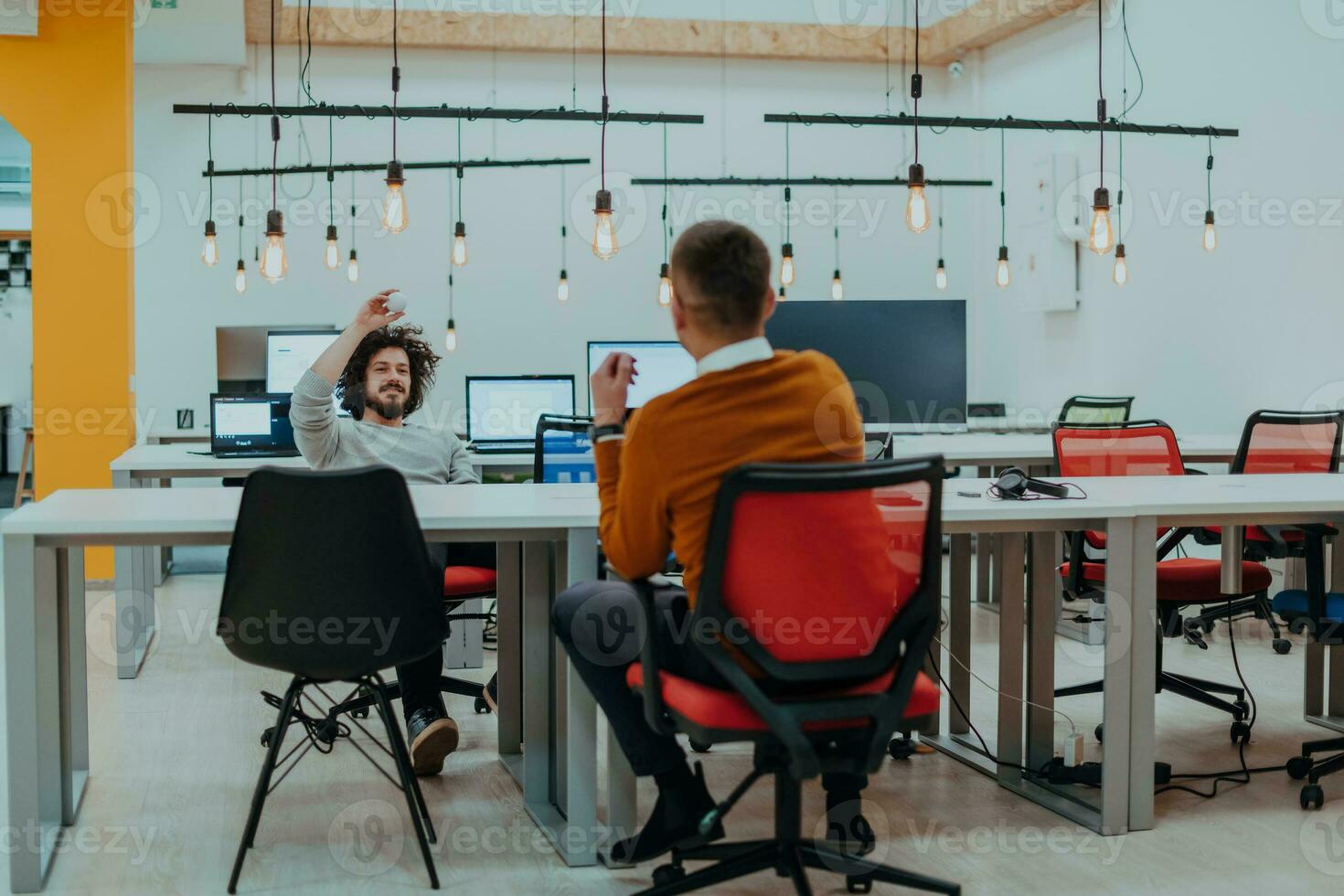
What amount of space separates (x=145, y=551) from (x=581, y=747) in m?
3.01

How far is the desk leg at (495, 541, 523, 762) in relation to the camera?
329 centimetres

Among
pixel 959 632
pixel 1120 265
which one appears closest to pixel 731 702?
pixel 959 632

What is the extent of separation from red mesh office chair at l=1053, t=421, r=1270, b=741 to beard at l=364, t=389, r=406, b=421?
2090 mm

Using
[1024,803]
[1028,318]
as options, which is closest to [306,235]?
[1028,318]

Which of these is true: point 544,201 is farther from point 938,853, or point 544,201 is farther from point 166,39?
point 938,853

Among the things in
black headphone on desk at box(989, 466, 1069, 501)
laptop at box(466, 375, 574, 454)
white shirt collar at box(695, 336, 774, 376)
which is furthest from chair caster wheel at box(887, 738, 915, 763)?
laptop at box(466, 375, 574, 454)

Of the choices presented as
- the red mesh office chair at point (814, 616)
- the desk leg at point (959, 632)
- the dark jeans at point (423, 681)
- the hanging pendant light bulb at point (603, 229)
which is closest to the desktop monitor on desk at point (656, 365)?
the hanging pendant light bulb at point (603, 229)

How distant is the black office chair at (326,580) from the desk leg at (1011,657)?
1546mm

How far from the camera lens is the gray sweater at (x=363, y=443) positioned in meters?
3.40

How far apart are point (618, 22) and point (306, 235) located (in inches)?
111

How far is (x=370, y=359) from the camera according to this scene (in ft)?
12.4

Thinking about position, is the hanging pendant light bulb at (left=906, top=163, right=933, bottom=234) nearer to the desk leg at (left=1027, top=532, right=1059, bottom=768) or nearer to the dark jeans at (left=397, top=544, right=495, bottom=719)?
the desk leg at (left=1027, top=532, right=1059, bottom=768)

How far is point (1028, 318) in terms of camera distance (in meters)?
8.99

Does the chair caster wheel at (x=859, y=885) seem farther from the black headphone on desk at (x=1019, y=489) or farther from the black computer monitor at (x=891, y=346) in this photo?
the black computer monitor at (x=891, y=346)
